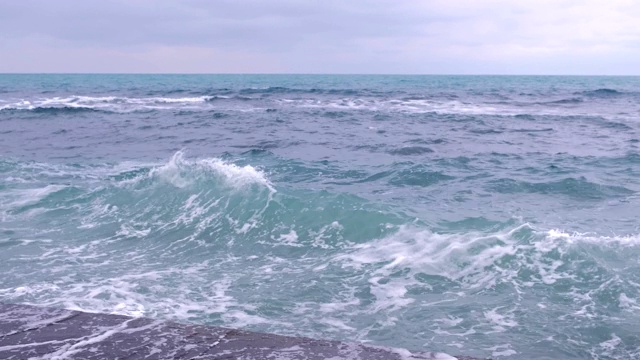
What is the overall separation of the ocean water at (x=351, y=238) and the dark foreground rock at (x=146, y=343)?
2.50 m

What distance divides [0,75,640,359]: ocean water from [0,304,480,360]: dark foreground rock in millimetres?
2496

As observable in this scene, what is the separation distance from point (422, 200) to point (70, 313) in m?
9.00

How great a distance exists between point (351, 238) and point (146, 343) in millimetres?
6358

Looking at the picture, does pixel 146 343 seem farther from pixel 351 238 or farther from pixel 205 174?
pixel 205 174

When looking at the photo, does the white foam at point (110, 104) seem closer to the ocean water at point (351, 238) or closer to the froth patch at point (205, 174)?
the ocean water at point (351, 238)

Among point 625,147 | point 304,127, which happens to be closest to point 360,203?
point 625,147

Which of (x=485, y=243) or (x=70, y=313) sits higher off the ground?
(x=70, y=313)

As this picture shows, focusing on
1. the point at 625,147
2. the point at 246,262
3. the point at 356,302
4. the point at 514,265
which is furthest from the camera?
the point at 625,147

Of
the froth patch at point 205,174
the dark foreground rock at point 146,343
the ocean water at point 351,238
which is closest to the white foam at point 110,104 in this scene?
the ocean water at point 351,238

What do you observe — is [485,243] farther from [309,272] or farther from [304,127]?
[304,127]

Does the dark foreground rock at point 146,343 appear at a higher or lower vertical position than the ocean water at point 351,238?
higher

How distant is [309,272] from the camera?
8562 mm

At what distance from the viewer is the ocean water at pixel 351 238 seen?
273 inches

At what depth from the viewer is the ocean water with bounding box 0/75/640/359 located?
692 cm
